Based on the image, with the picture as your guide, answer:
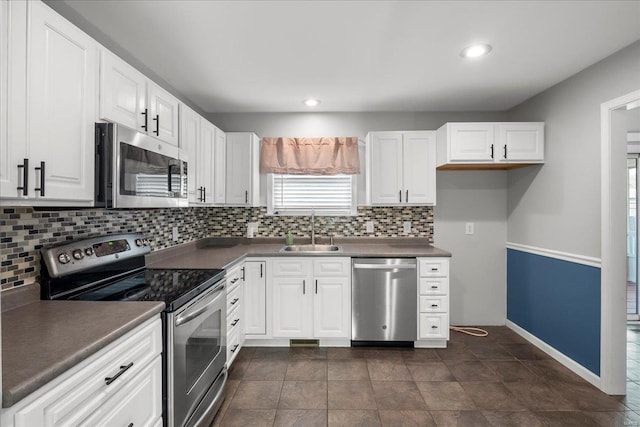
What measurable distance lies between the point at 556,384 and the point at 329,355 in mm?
1796

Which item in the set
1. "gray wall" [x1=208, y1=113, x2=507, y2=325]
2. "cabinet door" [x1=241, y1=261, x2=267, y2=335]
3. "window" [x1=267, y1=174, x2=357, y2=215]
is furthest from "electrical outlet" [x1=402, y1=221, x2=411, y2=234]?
"cabinet door" [x1=241, y1=261, x2=267, y2=335]

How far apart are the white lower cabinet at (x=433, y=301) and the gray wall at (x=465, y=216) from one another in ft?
2.23

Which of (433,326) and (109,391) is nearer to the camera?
(109,391)

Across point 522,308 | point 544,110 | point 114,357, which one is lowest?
point 522,308

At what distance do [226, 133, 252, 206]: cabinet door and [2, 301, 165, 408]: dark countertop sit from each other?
6.51 ft

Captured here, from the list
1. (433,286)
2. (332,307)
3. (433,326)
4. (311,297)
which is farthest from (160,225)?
(433,326)

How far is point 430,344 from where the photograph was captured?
3076mm

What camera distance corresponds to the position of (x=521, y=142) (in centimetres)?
307

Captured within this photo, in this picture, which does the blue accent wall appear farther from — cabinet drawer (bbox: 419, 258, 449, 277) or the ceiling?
the ceiling

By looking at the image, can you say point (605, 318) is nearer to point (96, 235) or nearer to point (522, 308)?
point (522, 308)

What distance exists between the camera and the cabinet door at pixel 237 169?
3367 millimetres

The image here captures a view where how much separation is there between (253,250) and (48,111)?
212 centimetres

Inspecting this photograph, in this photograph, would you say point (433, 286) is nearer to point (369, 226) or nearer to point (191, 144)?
point (369, 226)

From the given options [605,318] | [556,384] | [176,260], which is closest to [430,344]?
[556,384]
